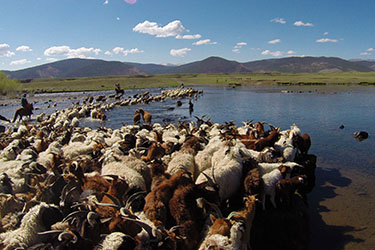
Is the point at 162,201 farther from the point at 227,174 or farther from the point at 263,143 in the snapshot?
the point at 263,143

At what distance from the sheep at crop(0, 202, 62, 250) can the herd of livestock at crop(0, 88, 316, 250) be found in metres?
0.01

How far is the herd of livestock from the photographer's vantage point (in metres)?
4.06

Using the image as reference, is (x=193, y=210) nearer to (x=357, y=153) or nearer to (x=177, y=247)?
(x=177, y=247)

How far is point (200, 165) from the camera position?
723cm

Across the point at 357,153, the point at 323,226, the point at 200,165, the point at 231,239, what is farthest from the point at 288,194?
the point at 357,153

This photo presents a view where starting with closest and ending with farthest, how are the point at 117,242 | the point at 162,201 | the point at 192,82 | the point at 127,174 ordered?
the point at 117,242 → the point at 162,201 → the point at 127,174 → the point at 192,82

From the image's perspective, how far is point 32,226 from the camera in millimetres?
4312

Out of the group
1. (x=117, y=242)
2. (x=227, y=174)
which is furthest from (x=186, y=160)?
(x=117, y=242)

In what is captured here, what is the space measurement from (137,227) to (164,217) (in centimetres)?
53

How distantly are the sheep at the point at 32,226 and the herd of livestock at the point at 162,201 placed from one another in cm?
1

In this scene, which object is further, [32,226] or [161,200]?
[161,200]

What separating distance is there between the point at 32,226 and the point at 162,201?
7.04 feet

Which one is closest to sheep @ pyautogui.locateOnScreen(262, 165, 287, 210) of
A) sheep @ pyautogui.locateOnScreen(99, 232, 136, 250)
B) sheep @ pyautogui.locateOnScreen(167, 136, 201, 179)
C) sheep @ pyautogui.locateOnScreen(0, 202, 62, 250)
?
sheep @ pyautogui.locateOnScreen(167, 136, 201, 179)

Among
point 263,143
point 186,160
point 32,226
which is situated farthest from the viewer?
point 263,143
